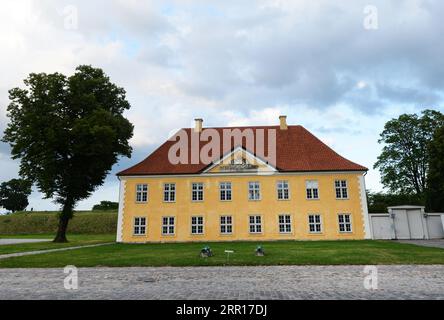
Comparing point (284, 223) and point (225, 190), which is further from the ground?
point (225, 190)

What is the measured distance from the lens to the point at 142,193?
100 ft

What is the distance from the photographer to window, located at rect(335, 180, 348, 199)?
2933cm

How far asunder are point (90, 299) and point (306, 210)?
80.1 ft

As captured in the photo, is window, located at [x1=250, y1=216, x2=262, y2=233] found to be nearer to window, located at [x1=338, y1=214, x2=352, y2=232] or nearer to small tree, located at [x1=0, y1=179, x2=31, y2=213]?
window, located at [x1=338, y1=214, x2=352, y2=232]

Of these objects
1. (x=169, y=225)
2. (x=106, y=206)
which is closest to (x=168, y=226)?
(x=169, y=225)

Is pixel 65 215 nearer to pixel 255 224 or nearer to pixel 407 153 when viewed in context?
pixel 255 224

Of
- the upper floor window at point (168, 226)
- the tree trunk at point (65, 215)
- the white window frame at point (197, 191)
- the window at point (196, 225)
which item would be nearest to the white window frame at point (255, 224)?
the window at point (196, 225)

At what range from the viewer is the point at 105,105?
32000 mm

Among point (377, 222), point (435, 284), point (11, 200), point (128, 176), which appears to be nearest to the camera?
point (435, 284)

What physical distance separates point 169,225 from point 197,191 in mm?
4057

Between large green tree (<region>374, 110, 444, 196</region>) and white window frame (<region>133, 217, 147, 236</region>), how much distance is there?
1297 inches

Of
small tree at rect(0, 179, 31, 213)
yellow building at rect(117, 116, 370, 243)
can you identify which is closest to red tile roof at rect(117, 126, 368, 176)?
yellow building at rect(117, 116, 370, 243)
